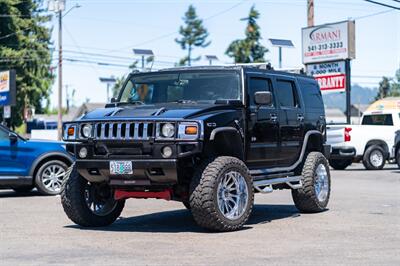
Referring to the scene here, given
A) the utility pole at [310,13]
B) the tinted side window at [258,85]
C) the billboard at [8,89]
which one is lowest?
the tinted side window at [258,85]

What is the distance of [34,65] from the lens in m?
52.9

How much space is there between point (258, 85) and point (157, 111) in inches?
75.1

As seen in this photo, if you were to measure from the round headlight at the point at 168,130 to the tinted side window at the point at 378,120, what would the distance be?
17.9 metres

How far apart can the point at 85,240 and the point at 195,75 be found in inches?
114

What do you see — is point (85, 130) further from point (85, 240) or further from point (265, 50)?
point (265, 50)

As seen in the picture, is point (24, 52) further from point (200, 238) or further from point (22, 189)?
point (200, 238)

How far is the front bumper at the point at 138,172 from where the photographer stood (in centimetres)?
880

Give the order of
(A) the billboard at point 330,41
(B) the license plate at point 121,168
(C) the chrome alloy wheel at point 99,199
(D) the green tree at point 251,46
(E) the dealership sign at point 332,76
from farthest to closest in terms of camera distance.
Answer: (D) the green tree at point 251,46, (A) the billboard at point 330,41, (E) the dealership sign at point 332,76, (C) the chrome alloy wheel at point 99,199, (B) the license plate at point 121,168

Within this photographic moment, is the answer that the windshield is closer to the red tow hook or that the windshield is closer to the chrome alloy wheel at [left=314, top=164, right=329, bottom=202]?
the red tow hook

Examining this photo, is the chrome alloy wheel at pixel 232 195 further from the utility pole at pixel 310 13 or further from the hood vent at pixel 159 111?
the utility pole at pixel 310 13

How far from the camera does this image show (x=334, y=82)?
35188 millimetres

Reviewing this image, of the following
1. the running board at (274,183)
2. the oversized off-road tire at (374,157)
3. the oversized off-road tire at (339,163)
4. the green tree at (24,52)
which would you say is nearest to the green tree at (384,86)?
the green tree at (24,52)

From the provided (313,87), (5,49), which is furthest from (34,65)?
(313,87)

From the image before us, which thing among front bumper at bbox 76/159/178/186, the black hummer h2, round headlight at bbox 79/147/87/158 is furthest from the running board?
round headlight at bbox 79/147/87/158
